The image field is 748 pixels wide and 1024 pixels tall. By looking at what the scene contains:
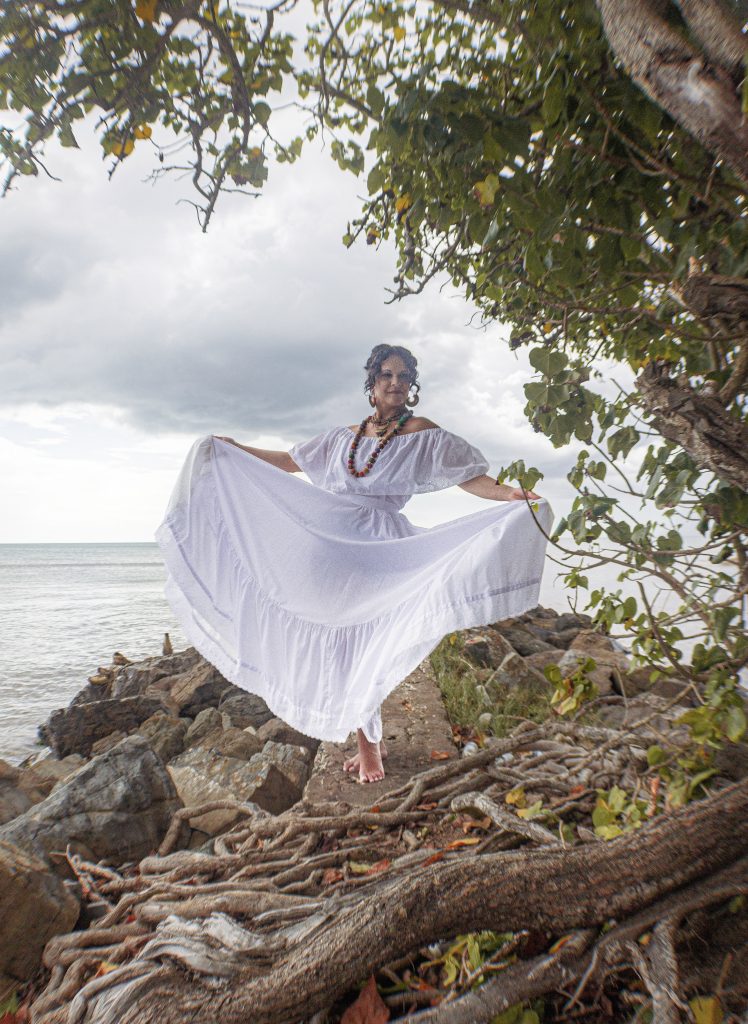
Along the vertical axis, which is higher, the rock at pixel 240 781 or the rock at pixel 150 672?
the rock at pixel 240 781

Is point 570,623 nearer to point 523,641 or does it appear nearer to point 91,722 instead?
point 523,641

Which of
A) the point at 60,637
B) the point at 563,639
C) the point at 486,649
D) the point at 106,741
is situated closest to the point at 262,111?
the point at 486,649

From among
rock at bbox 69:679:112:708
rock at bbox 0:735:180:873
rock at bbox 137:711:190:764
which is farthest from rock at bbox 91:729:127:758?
rock at bbox 0:735:180:873

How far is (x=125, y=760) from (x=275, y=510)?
1560mm

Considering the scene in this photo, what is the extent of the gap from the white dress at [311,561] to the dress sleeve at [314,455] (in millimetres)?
79

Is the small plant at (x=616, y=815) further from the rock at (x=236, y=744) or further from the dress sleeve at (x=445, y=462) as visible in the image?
the rock at (x=236, y=744)

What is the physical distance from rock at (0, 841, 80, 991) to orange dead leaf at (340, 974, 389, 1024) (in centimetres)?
124

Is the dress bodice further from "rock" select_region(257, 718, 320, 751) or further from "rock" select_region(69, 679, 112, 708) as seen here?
"rock" select_region(69, 679, 112, 708)

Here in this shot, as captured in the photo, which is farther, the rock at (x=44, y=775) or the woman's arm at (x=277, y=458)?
the rock at (x=44, y=775)

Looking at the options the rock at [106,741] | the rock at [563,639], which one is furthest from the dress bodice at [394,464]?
the rock at [563,639]

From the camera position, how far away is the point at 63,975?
1.99 metres

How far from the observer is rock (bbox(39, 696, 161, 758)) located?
19.3 feet

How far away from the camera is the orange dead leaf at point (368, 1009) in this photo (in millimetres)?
1526

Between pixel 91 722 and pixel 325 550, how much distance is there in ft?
12.9
